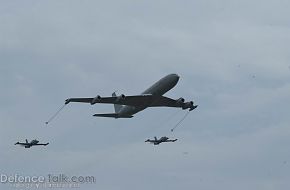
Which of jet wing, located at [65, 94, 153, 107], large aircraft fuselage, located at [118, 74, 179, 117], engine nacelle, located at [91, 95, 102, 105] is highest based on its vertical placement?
large aircraft fuselage, located at [118, 74, 179, 117]

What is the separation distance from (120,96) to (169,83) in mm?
11356

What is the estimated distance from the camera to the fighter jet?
600ft

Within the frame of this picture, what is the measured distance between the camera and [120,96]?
604 ft

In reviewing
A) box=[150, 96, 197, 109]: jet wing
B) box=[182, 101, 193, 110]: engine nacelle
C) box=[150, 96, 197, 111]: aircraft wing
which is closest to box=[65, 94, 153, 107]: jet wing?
box=[150, 96, 197, 109]: jet wing

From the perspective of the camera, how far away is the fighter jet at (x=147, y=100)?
18288 cm

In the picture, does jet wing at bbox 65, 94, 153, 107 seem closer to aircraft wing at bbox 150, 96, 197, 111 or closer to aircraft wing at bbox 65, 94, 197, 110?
aircraft wing at bbox 65, 94, 197, 110

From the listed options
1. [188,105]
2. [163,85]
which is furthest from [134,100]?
[188,105]

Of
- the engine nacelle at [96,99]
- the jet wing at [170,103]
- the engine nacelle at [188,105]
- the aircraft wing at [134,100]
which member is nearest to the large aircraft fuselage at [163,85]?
the aircraft wing at [134,100]

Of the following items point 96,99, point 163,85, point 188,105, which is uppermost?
point 188,105

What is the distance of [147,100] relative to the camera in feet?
616

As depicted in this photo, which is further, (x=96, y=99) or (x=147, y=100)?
(x=147, y=100)

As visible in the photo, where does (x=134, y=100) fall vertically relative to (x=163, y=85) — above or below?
below

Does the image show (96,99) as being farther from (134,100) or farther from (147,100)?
(147,100)

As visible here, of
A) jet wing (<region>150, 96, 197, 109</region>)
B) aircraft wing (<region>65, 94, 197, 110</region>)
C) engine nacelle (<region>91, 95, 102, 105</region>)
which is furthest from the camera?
jet wing (<region>150, 96, 197, 109</region>)
